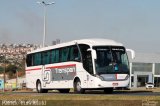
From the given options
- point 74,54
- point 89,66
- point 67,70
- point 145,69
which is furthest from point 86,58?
point 145,69

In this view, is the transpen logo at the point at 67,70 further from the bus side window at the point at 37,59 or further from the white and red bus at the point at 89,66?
the bus side window at the point at 37,59

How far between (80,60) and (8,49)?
392 feet

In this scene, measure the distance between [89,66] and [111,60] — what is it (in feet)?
5.01

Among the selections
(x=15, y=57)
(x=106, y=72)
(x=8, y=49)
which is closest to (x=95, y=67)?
(x=106, y=72)

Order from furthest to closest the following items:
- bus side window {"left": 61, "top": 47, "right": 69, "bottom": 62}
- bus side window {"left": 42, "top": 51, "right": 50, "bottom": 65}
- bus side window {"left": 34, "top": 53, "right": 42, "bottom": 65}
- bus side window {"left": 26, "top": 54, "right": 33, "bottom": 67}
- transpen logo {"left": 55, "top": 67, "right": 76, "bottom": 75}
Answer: bus side window {"left": 26, "top": 54, "right": 33, "bottom": 67} < bus side window {"left": 34, "top": 53, "right": 42, "bottom": 65} < bus side window {"left": 42, "top": 51, "right": 50, "bottom": 65} < bus side window {"left": 61, "top": 47, "right": 69, "bottom": 62} < transpen logo {"left": 55, "top": 67, "right": 76, "bottom": 75}

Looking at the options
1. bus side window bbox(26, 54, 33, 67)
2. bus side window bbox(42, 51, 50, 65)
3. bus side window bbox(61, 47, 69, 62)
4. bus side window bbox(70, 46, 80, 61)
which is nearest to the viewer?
bus side window bbox(70, 46, 80, 61)

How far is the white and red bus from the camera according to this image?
94.0 feet

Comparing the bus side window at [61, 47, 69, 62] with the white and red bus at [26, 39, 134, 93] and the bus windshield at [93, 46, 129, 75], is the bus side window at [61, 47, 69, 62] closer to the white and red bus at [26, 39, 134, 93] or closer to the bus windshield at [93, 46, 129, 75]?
the white and red bus at [26, 39, 134, 93]

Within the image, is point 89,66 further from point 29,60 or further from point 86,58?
point 29,60

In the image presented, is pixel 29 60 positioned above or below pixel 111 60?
above

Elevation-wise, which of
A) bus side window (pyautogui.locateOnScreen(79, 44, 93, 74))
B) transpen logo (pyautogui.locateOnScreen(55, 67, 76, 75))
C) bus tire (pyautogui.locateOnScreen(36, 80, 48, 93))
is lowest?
bus tire (pyautogui.locateOnScreen(36, 80, 48, 93))

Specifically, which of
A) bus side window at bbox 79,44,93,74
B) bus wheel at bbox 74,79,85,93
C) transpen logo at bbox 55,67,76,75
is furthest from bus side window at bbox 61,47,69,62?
bus side window at bbox 79,44,93,74

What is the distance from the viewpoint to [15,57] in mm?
135375

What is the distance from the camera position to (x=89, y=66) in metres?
29.3
